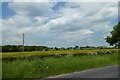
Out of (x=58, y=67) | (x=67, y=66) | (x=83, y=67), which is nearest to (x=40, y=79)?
(x=58, y=67)

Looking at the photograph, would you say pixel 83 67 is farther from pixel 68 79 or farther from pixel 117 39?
pixel 117 39

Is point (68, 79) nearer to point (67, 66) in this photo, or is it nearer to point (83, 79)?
point (83, 79)

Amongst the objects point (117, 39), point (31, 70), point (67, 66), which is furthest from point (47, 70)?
point (117, 39)

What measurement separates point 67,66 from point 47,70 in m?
3.17

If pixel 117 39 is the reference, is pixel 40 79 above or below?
below

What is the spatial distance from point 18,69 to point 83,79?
512 cm

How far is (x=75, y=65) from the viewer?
23875mm

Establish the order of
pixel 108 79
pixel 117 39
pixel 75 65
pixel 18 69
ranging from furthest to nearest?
pixel 117 39, pixel 75 65, pixel 18 69, pixel 108 79

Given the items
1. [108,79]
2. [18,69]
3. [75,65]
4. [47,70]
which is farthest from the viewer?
[75,65]

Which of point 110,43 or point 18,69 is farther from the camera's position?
point 110,43

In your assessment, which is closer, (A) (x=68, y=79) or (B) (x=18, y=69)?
(A) (x=68, y=79)

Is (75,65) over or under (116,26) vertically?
under

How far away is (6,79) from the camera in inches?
646

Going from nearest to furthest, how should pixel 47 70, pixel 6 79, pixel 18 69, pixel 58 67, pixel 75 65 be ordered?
pixel 6 79, pixel 18 69, pixel 47 70, pixel 58 67, pixel 75 65
